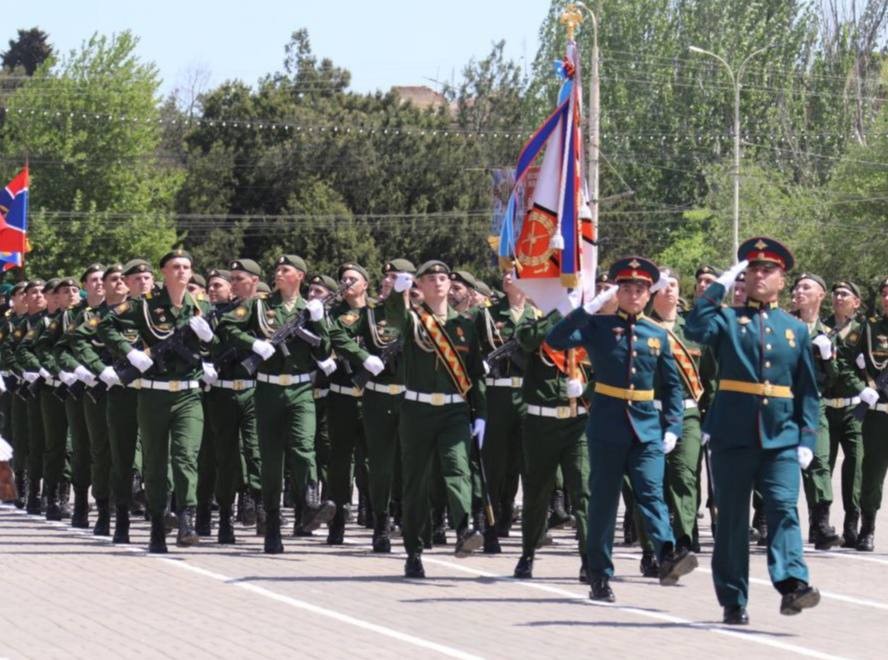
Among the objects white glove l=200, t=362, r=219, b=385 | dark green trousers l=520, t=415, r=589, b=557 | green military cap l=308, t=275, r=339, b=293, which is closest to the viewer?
dark green trousers l=520, t=415, r=589, b=557

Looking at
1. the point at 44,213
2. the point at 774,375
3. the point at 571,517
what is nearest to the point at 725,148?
the point at 44,213

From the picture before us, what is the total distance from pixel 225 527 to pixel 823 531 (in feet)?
14.6

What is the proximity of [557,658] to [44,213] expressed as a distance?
6302cm

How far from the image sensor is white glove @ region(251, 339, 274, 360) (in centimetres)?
1502

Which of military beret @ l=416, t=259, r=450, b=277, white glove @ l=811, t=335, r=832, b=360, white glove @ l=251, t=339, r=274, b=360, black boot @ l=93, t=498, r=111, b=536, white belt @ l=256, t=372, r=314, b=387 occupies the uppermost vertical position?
military beret @ l=416, t=259, r=450, b=277

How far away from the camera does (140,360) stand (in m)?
14.9

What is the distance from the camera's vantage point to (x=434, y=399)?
13406 mm

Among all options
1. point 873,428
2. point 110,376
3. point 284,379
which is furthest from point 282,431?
point 873,428

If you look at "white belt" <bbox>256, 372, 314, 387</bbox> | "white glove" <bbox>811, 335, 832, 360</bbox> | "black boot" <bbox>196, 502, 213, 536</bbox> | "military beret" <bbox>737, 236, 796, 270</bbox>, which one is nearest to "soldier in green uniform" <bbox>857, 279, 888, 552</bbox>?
"white glove" <bbox>811, 335, 832, 360</bbox>

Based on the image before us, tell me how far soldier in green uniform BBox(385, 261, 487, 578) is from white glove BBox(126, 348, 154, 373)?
2.22m

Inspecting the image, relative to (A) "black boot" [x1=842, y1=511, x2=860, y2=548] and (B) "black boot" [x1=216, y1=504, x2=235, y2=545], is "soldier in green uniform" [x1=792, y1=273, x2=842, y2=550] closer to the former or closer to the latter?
Answer: (A) "black boot" [x1=842, y1=511, x2=860, y2=548]

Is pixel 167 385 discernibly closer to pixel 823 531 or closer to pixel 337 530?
pixel 337 530

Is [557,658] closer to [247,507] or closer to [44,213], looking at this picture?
[247,507]

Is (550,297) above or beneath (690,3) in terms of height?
beneath
